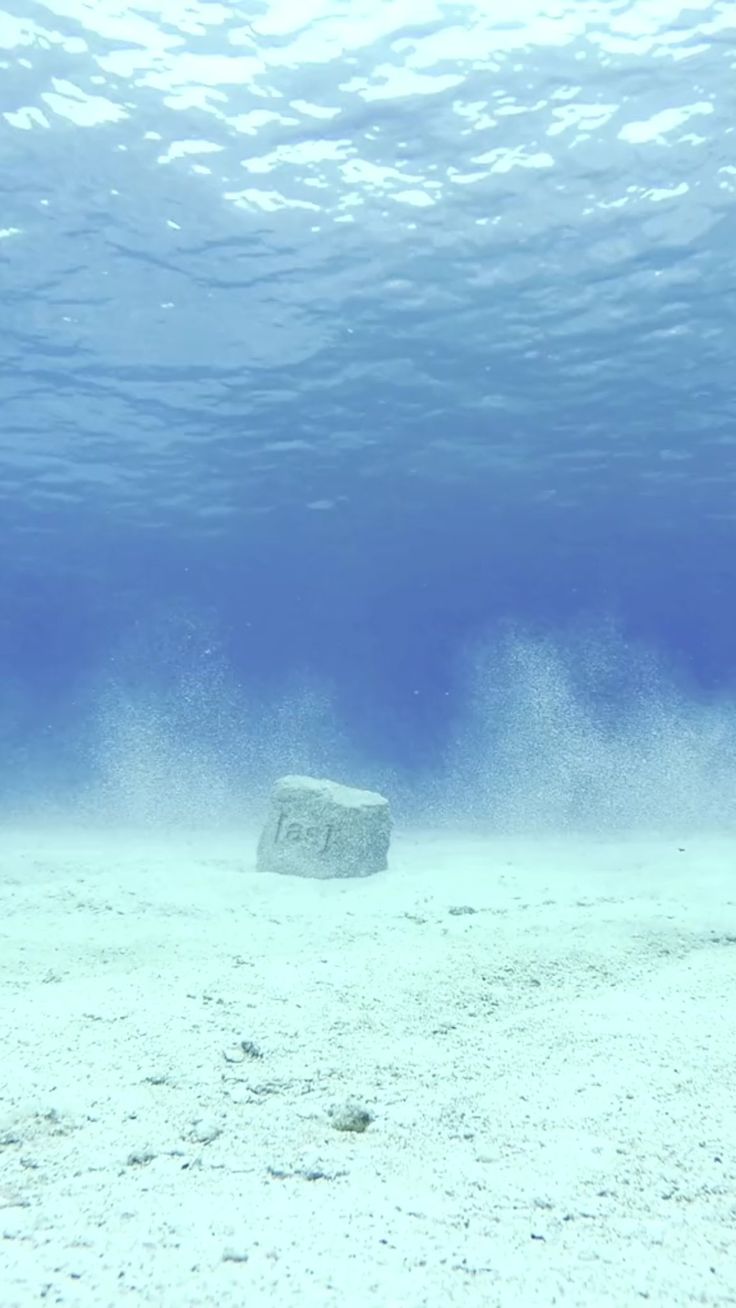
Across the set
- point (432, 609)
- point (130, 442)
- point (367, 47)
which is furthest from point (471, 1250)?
point (432, 609)

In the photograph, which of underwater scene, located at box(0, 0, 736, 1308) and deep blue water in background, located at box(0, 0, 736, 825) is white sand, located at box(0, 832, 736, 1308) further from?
deep blue water in background, located at box(0, 0, 736, 825)

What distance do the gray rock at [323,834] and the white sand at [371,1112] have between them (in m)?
3.05

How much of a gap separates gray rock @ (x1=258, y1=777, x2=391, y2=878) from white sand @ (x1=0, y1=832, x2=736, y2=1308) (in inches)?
120

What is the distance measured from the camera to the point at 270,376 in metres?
22.8

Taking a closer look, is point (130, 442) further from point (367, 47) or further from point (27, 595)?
point (27, 595)

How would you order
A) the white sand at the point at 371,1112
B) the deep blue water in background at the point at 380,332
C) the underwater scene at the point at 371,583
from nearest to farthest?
the white sand at the point at 371,1112
the underwater scene at the point at 371,583
the deep blue water in background at the point at 380,332

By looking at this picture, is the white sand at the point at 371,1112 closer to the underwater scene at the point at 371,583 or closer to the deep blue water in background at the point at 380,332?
the underwater scene at the point at 371,583

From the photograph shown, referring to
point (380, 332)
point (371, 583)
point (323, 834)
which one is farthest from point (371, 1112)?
point (371, 583)

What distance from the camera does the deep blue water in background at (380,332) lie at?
44.4ft

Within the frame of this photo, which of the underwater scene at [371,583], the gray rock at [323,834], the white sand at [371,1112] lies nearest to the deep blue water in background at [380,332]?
the underwater scene at [371,583]

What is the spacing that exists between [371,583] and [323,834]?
121ft

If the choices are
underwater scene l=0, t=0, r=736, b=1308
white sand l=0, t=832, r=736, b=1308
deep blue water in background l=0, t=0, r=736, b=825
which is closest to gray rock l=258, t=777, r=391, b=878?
underwater scene l=0, t=0, r=736, b=1308

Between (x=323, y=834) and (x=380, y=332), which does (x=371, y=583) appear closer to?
(x=380, y=332)

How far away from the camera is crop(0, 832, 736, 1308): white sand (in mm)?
2059
